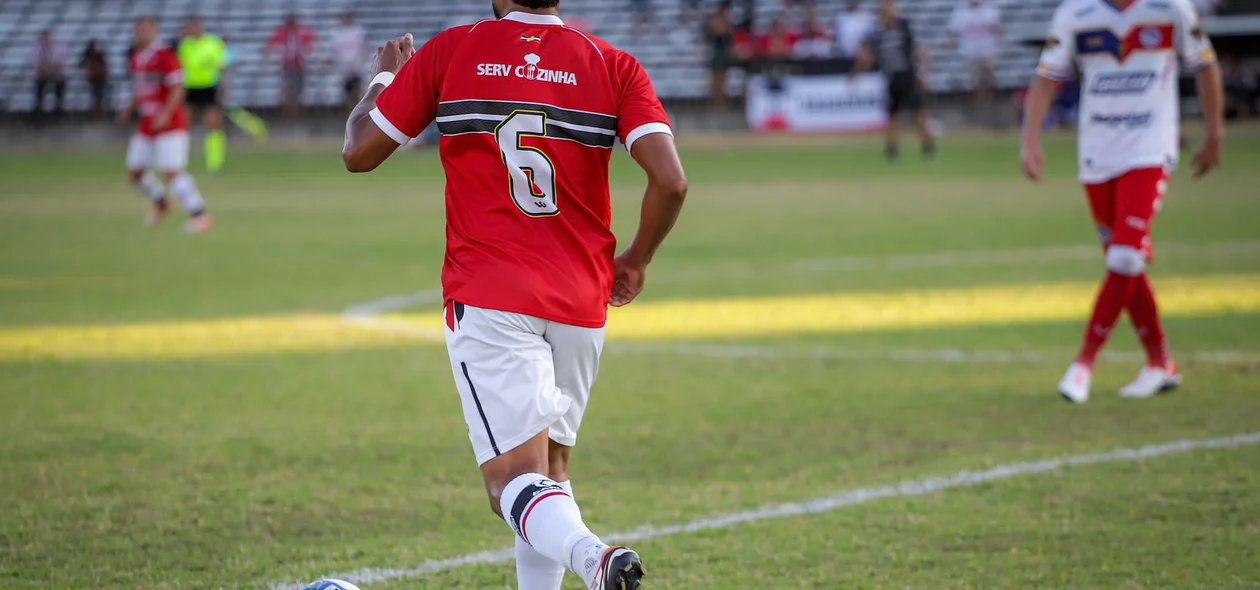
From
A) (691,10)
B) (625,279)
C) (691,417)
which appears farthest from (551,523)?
(691,10)

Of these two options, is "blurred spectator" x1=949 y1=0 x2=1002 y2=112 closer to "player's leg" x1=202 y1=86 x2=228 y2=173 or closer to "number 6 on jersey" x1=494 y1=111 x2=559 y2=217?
"player's leg" x1=202 y1=86 x2=228 y2=173

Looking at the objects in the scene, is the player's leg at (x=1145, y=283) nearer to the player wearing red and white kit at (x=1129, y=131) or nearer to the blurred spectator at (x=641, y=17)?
the player wearing red and white kit at (x=1129, y=131)

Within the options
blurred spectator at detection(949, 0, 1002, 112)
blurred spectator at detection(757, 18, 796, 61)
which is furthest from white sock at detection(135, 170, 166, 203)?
blurred spectator at detection(949, 0, 1002, 112)

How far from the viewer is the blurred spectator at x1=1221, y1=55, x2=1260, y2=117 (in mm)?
32375

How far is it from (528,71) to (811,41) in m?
32.0

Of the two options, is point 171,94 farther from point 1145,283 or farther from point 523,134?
point 523,134

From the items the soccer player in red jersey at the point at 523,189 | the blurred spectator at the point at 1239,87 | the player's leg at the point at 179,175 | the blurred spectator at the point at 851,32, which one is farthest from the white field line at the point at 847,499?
the blurred spectator at the point at 1239,87

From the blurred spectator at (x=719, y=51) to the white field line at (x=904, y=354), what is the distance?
2637cm

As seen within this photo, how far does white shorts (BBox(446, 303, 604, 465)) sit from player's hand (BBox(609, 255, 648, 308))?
22cm

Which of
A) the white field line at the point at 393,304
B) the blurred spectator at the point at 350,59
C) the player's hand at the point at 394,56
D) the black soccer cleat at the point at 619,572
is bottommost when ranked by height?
the blurred spectator at the point at 350,59

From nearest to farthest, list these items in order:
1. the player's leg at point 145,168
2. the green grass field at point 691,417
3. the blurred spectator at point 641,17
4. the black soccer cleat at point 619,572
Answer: the black soccer cleat at point 619,572 < the green grass field at point 691,417 < the player's leg at point 145,168 < the blurred spectator at point 641,17

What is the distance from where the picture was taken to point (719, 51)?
34.8m

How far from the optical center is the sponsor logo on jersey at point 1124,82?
23.9 feet

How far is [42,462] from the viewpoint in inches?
240
